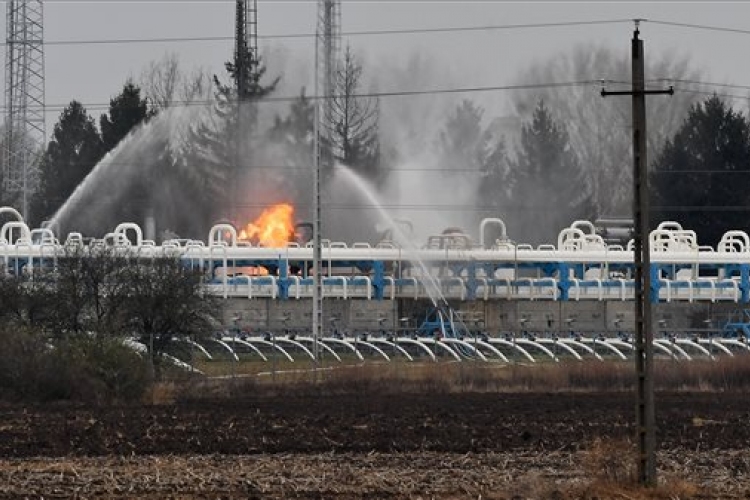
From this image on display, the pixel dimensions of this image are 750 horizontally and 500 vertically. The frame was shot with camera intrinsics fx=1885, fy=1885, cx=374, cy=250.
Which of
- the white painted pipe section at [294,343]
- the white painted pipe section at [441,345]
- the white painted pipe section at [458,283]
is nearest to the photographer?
the white painted pipe section at [441,345]

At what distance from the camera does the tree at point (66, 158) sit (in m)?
94.0

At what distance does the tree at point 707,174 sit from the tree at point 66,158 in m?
29.1

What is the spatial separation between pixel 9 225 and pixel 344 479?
4941cm

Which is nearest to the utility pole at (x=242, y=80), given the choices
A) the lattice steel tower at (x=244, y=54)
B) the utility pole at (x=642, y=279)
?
the lattice steel tower at (x=244, y=54)

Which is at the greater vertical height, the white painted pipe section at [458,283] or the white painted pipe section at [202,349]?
the white painted pipe section at [458,283]

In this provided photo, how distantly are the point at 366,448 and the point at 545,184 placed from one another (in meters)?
64.2

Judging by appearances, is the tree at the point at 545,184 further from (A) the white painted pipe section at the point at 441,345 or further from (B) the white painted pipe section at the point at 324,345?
(B) the white painted pipe section at the point at 324,345

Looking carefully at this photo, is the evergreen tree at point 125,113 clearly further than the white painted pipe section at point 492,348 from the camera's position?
Yes

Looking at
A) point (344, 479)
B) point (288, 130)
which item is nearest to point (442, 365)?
point (344, 479)

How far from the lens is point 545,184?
93.8m

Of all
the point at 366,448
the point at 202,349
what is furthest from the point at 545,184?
the point at 366,448

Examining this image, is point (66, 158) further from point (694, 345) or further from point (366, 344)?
point (694, 345)

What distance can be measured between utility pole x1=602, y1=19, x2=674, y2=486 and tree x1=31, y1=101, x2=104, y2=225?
71.5 meters

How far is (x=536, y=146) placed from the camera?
308ft
